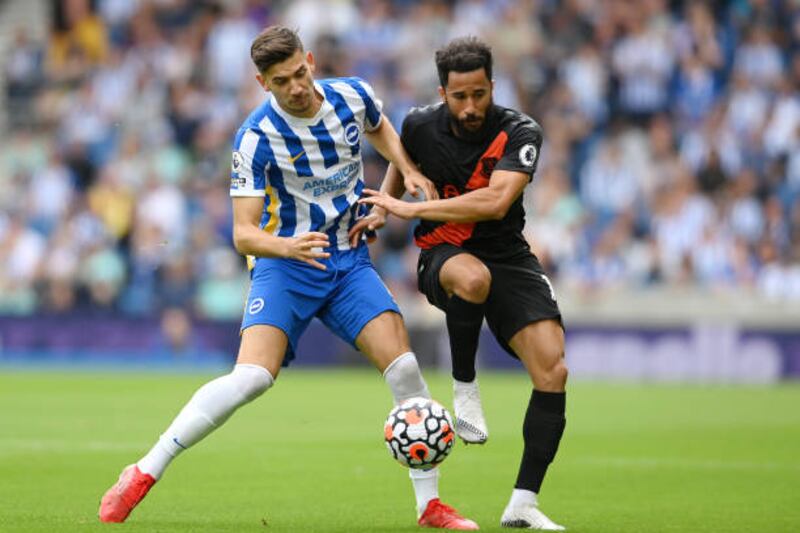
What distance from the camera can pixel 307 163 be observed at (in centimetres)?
819

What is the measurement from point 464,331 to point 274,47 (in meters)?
1.83

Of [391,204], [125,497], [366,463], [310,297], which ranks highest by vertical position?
[391,204]

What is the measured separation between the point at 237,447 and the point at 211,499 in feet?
11.2

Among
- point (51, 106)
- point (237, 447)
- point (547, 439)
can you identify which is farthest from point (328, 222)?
point (51, 106)

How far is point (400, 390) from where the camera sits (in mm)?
8148

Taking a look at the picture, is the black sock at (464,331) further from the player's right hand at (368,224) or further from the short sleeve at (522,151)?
the short sleeve at (522,151)

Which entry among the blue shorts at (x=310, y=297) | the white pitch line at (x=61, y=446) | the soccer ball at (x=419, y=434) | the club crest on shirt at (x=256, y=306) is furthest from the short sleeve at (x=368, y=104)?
the white pitch line at (x=61, y=446)

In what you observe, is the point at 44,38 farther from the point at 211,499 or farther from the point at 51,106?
the point at 211,499

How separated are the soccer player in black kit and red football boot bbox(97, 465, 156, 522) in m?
1.71

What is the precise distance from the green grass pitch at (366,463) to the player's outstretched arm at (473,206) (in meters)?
1.60

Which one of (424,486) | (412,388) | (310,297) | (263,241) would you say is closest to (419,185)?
(310,297)

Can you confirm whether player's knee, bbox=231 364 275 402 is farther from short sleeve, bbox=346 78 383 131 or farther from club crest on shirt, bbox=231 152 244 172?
short sleeve, bbox=346 78 383 131

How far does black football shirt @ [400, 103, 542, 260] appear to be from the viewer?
821cm

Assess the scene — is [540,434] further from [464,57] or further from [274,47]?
[274,47]
